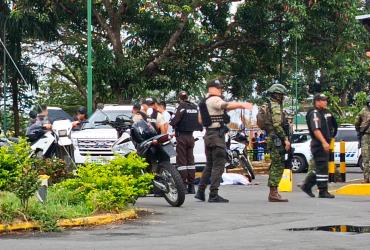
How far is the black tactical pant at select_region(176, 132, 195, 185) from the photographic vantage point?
1572cm

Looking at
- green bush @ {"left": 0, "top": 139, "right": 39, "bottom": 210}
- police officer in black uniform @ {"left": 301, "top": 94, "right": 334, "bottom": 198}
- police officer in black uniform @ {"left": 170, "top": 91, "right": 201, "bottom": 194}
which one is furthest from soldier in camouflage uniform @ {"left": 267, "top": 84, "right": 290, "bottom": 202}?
green bush @ {"left": 0, "top": 139, "right": 39, "bottom": 210}

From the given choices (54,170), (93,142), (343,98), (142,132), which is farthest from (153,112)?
(343,98)

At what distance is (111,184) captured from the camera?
37.6 feet

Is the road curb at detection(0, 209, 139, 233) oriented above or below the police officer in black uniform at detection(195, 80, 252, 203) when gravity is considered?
below

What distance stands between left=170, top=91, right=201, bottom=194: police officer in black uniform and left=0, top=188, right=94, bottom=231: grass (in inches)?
166

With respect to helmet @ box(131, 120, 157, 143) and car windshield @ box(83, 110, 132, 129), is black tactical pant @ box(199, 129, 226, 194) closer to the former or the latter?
helmet @ box(131, 120, 157, 143)

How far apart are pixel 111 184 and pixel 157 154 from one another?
72.3 inches

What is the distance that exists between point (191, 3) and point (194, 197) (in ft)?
41.4

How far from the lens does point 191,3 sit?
26.4m

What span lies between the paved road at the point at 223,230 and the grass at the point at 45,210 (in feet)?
1.25

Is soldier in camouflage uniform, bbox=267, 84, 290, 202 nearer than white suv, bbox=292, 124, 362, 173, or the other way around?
soldier in camouflage uniform, bbox=267, 84, 290, 202

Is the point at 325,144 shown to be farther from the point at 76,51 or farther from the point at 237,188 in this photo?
the point at 76,51

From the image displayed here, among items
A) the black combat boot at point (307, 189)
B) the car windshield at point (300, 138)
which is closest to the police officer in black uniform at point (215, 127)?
the black combat boot at point (307, 189)

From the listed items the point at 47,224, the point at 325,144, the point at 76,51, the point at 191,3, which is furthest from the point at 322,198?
the point at 76,51
